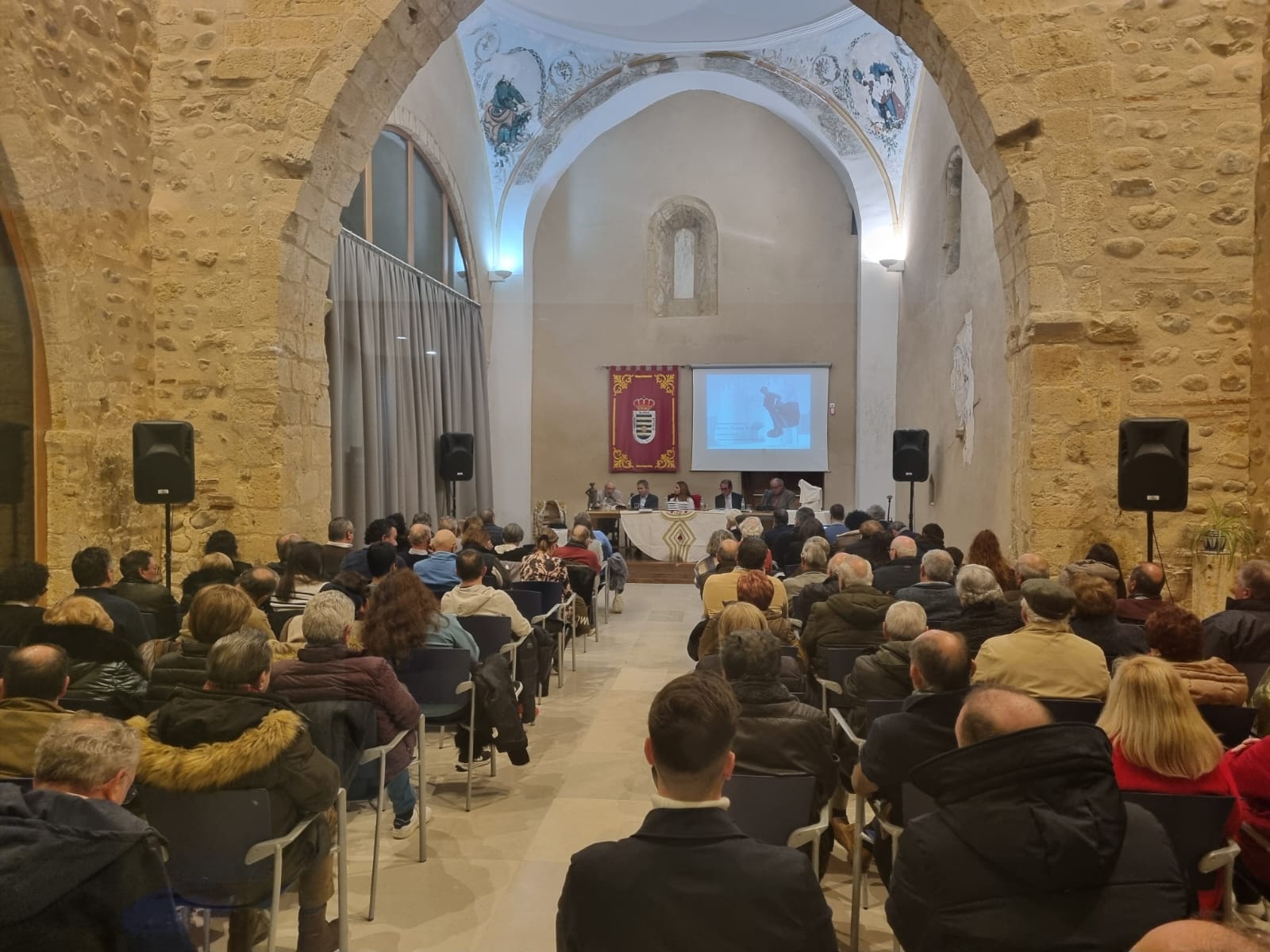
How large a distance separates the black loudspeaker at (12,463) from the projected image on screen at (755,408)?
1013 centimetres

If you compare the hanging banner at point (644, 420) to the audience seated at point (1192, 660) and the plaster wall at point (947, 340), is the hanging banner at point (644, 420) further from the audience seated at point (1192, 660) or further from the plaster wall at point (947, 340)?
the audience seated at point (1192, 660)

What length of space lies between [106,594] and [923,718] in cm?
313

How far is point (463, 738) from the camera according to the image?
408cm

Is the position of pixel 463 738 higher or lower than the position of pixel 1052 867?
lower

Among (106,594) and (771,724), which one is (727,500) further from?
(771,724)

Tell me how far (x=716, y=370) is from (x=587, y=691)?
9004 millimetres

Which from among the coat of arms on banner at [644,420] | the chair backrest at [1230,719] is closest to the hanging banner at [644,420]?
the coat of arms on banner at [644,420]

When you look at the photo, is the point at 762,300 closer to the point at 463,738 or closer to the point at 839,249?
the point at 839,249

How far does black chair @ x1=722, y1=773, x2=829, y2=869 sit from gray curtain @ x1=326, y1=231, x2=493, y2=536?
24.1 ft

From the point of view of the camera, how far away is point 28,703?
2.24 meters

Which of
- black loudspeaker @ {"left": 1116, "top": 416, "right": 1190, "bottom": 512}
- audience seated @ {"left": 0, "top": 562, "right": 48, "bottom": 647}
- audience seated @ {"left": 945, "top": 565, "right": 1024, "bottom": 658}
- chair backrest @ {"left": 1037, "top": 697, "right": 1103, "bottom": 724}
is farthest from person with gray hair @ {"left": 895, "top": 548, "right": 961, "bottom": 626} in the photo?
audience seated @ {"left": 0, "top": 562, "right": 48, "bottom": 647}

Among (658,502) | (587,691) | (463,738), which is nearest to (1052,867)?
(463,738)

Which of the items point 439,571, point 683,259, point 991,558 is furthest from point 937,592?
point 683,259

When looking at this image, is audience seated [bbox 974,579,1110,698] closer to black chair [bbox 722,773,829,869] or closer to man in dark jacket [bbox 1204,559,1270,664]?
man in dark jacket [bbox 1204,559,1270,664]
